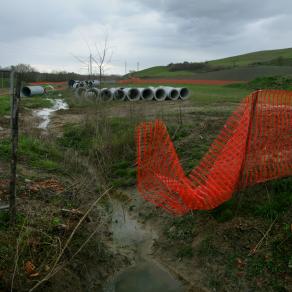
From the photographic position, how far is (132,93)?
2134 centimetres

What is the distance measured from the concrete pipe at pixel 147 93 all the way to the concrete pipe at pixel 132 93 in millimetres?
269

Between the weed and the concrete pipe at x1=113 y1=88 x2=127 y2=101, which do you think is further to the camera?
the concrete pipe at x1=113 y1=88 x2=127 y2=101

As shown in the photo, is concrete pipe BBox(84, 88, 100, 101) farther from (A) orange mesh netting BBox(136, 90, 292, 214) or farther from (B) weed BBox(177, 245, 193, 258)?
(B) weed BBox(177, 245, 193, 258)

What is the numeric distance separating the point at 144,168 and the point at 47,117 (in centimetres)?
1099

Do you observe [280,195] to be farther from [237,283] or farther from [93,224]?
[93,224]

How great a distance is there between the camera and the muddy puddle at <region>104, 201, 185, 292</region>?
529 centimetres

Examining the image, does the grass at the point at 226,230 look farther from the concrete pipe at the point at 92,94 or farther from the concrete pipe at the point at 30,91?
the concrete pipe at the point at 30,91

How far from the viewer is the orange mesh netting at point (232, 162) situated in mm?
5609

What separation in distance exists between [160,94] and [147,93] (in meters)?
0.70

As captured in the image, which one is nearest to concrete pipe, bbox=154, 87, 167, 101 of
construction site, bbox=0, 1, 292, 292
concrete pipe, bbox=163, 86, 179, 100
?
concrete pipe, bbox=163, 86, 179, 100

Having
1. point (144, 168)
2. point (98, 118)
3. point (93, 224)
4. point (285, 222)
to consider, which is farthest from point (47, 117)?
point (285, 222)

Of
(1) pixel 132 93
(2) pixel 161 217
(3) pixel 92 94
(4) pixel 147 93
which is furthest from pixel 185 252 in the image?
(1) pixel 132 93

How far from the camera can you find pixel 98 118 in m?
11.6

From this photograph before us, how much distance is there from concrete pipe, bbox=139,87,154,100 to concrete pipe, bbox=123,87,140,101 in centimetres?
27
